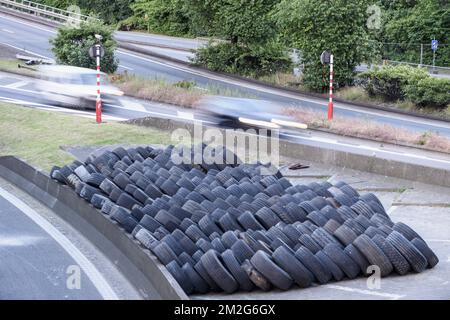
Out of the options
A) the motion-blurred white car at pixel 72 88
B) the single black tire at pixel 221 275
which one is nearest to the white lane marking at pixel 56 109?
the motion-blurred white car at pixel 72 88

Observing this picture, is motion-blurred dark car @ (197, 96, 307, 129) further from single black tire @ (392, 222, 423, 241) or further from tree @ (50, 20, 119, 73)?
tree @ (50, 20, 119, 73)

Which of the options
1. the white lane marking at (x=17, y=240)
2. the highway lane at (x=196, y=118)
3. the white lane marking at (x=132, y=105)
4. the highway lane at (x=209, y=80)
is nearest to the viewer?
the white lane marking at (x=17, y=240)

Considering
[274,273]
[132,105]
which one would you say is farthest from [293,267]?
[132,105]

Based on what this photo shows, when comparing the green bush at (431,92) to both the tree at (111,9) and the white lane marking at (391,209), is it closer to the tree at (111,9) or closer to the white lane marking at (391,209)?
the white lane marking at (391,209)

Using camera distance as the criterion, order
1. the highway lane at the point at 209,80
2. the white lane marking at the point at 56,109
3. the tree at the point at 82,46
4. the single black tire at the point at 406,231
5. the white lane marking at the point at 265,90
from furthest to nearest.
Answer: the tree at the point at 82,46 < the white lane marking at the point at 265,90 < the highway lane at the point at 209,80 < the white lane marking at the point at 56,109 < the single black tire at the point at 406,231

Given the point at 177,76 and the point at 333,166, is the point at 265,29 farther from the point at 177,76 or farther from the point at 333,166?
the point at 333,166

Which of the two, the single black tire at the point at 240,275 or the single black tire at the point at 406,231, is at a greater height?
the single black tire at the point at 406,231
